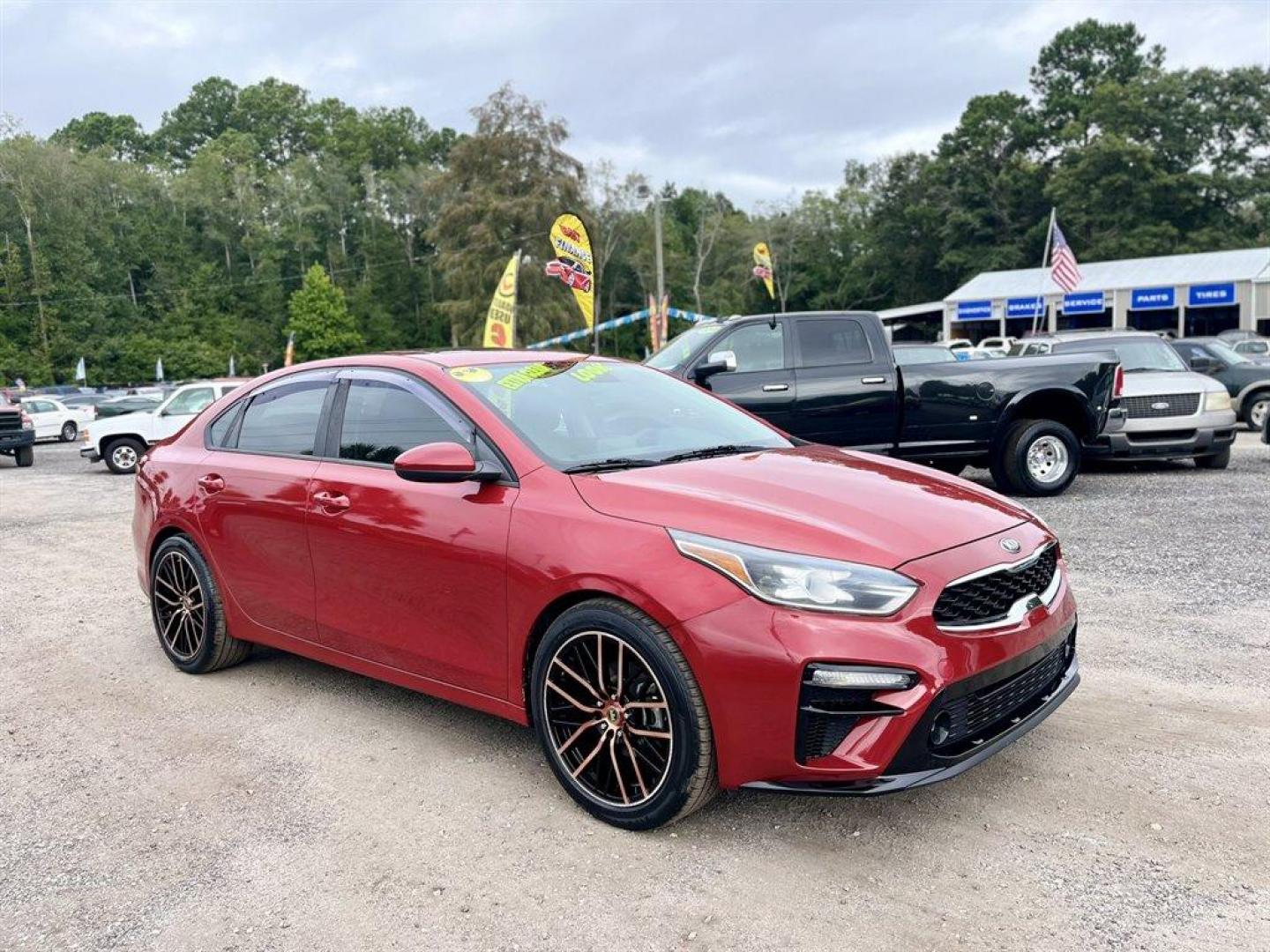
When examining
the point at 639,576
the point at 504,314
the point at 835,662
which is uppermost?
the point at 504,314

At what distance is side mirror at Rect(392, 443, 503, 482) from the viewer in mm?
3549

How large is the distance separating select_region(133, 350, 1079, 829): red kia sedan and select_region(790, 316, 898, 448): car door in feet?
16.5

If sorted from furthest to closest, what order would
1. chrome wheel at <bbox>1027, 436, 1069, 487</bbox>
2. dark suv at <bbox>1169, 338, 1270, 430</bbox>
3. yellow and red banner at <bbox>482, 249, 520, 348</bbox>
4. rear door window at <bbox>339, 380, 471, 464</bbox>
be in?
yellow and red banner at <bbox>482, 249, 520, 348</bbox> → dark suv at <bbox>1169, 338, 1270, 430</bbox> → chrome wheel at <bbox>1027, 436, 1069, 487</bbox> → rear door window at <bbox>339, 380, 471, 464</bbox>

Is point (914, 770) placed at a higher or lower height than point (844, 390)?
lower

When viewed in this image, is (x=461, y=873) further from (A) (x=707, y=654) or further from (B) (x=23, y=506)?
(B) (x=23, y=506)

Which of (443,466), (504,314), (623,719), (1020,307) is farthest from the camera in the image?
(1020,307)

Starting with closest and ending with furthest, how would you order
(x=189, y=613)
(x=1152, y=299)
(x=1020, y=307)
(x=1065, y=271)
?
(x=189, y=613) < (x=1065, y=271) < (x=1152, y=299) < (x=1020, y=307)

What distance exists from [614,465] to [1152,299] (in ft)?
151

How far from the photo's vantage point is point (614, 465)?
369 cm

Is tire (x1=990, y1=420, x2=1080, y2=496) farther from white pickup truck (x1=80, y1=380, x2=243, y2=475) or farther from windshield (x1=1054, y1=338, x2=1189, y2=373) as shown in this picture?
white pickup truck (x1=80, y1=380, x2=243, y2=475)

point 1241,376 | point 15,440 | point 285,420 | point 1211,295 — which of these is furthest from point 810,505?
point 1211,295

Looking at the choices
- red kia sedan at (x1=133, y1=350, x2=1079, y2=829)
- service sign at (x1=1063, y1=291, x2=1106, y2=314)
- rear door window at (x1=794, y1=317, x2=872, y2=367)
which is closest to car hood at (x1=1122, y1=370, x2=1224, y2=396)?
rear door window at (x1=794, y1=317, x2=872, y2=367)

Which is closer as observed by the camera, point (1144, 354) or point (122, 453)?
point (1144, 354)

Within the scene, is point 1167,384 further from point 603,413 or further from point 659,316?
point 659,316
